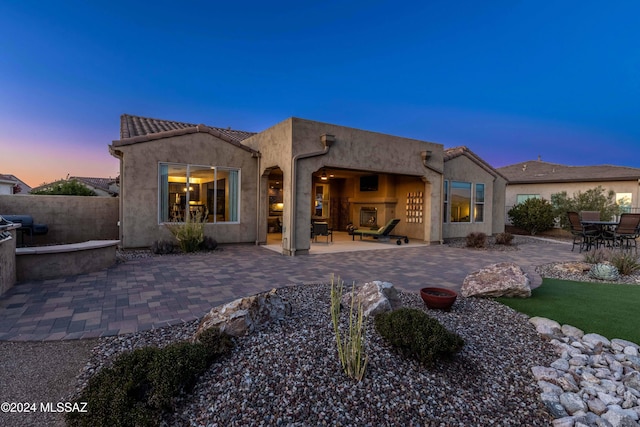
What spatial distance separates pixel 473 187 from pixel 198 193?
1204cm

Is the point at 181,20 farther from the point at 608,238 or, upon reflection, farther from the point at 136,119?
the point at 608,238

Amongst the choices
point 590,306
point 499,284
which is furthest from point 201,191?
point 590,306

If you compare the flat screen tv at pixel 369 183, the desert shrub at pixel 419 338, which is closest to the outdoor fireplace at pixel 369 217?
the flat screen tv at pixel 369 183

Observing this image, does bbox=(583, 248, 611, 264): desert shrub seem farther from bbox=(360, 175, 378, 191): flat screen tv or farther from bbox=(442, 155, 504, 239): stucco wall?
bbox=(360, 175, 378, 191): flat screen tv

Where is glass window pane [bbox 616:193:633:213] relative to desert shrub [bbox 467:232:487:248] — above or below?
above

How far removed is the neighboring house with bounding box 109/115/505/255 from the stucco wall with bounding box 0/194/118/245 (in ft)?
7.71

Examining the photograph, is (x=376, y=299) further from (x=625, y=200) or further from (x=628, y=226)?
(x=625, y=200)

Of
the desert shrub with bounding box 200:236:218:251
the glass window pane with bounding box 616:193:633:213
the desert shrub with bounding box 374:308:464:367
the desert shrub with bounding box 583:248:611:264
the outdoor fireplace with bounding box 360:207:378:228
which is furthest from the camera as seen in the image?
the glass window pane with bounding box 616:193:633:213

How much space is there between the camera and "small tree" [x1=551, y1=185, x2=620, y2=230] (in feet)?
44.5

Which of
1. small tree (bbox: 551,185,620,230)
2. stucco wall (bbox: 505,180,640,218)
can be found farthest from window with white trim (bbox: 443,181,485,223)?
stucco wall (bbox: 505,180,640,218)

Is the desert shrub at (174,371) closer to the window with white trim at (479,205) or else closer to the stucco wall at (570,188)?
the window with white trim at (479,205)

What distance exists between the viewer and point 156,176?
899cm

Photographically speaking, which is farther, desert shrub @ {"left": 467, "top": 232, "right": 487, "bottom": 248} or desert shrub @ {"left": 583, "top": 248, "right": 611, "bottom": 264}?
desert shrub @ {"left": 467, "top": 232, "right": 487, "bottom": 248}

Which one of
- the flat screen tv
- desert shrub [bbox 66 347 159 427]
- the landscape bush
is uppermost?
the flat screen tv
